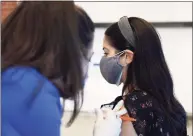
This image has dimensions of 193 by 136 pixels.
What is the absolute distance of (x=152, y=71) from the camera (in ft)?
4.37

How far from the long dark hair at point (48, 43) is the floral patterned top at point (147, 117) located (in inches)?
17.4

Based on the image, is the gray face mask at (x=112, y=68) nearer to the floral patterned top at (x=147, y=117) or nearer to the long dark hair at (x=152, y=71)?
the long dark hair at (x=152, y=71)

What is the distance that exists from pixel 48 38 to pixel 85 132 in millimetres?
2505

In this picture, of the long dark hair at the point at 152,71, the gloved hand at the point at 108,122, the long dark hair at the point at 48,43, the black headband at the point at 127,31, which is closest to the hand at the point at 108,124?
the gloved hand at the point at 108,122

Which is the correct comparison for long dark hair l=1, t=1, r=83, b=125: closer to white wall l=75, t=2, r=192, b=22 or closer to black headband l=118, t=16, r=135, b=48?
black headband l=118, t=16, r=135, b=48

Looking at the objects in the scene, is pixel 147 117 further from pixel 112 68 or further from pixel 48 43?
pixel 48 43

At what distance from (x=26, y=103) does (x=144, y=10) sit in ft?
8.75

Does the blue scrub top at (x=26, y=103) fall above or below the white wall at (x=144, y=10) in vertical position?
above

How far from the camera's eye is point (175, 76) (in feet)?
11.1

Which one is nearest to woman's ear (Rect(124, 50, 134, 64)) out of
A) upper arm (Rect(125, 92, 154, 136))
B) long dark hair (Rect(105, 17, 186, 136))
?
long dark hair (Rect(105, 17, 186, 136))

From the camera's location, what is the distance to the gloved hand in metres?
1.29

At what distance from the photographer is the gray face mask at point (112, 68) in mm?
1508

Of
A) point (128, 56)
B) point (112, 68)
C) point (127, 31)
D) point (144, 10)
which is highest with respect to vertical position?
point (127, 31)

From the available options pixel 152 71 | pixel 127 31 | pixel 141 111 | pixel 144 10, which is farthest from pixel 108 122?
pixel 144 10
